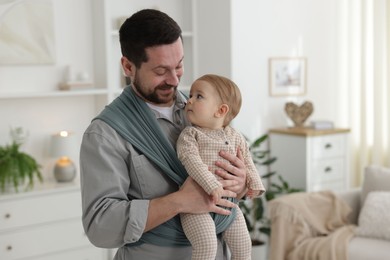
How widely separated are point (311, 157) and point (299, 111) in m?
0.39

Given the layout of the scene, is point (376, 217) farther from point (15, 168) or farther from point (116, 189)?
point (116, 189)

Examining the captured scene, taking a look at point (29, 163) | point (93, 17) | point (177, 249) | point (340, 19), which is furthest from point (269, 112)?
point (177, 249)

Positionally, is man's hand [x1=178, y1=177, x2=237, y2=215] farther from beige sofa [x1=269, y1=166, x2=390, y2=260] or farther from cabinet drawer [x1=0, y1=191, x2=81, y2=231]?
cabinet drawer [x1=0, y1=191, x2=81, y2=231]

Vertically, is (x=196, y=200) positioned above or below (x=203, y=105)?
below

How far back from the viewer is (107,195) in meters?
1.66

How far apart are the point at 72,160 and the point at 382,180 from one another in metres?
2.08

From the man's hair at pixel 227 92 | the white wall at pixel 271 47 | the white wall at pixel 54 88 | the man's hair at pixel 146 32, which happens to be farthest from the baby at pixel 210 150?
the white wall at pixel 271 47

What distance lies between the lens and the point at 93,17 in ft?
14.7

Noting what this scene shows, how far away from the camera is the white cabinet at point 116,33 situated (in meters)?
4.33

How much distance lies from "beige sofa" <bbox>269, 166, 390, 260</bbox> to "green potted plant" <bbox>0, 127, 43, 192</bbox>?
1.51 metres

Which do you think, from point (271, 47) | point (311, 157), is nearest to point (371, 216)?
point (311, 157)

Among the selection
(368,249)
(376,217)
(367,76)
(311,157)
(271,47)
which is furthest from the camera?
(367,76)

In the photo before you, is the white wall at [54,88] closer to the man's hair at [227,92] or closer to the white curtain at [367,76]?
the white curtain at [367,76]

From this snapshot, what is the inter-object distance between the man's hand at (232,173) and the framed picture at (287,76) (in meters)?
3.05
